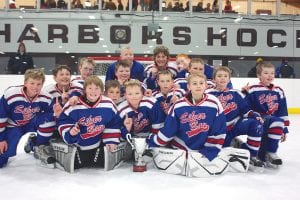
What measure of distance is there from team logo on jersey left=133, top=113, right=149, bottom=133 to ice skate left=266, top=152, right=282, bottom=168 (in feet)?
2.92

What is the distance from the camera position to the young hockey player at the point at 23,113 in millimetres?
2841

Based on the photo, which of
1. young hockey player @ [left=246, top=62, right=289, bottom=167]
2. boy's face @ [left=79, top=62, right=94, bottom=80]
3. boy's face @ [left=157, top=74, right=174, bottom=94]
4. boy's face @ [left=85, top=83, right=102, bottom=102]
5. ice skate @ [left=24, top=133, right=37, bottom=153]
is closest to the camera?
boy's face @ [left=85, top=83, right=102, bottom=102]

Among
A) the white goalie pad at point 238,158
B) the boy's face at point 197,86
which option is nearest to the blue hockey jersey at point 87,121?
the boy's face at point 197,86

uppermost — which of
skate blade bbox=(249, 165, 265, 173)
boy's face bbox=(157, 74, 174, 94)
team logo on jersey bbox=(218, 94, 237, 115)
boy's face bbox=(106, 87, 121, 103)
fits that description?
boy's face bbox=(157, 74, 174, 94)

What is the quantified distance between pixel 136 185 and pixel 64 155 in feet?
1.98

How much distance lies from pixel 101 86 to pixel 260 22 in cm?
633

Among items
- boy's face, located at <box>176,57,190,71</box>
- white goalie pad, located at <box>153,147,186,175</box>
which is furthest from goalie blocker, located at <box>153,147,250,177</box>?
boy's face, located at <box>176,57,190,71</box>

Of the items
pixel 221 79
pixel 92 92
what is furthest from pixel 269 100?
pixel 92 92

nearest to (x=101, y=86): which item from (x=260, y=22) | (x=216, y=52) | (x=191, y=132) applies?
(x=191, y=132)

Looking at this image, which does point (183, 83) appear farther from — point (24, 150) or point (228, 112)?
point (24, 150)

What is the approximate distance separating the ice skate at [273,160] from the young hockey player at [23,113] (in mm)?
1482

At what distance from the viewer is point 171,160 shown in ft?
8.71

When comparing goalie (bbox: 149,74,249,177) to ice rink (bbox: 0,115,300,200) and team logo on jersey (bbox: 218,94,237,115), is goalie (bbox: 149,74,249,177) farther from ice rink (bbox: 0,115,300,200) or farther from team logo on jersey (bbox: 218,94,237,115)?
team logo on jersey (bbox: 218,94,237,115)

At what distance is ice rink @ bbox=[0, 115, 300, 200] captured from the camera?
2.19m
